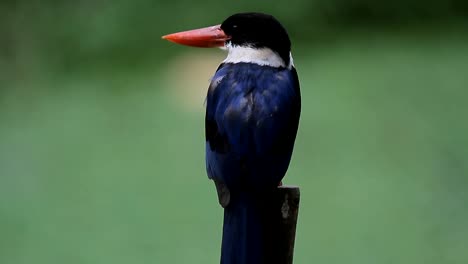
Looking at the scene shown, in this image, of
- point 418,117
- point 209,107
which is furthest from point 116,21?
point 209,107

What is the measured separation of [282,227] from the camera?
1827mm

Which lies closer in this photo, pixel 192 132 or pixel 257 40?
pixel 257 40

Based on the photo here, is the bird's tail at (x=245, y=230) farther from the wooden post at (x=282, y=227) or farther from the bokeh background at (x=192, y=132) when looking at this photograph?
the bokeh background at (x=192, y=132)

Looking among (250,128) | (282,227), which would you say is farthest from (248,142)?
(282,227)

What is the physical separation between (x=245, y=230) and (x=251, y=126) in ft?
0.78

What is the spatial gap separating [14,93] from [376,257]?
2541 mm

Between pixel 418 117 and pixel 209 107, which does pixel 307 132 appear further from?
pixel 209 107

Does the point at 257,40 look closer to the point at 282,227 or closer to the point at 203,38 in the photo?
the point at 203,38

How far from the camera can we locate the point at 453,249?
3713mm

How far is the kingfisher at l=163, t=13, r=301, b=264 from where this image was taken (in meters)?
1.81

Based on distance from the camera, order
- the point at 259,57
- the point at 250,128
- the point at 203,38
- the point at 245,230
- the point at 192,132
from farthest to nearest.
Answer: the point at 192,132 < the point at 203,38 < the point at 259,57 < the point at 250,128 < the point at 245,230

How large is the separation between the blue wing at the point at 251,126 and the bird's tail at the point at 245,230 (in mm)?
34

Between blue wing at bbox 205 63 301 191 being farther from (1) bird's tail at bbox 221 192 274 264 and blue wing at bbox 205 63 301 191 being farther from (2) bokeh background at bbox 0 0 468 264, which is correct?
(2) bokeh background at bbox 0 0 468 264

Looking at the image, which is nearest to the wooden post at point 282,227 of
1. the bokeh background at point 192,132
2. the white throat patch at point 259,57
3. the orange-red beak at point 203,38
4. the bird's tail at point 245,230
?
the bird's tail at point 245,230
